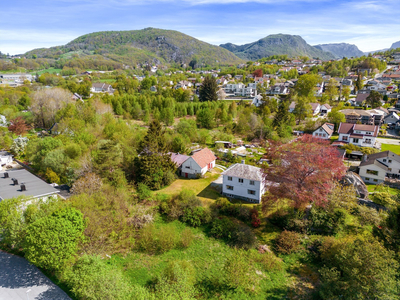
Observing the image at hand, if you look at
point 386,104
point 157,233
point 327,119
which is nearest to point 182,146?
point 157,233

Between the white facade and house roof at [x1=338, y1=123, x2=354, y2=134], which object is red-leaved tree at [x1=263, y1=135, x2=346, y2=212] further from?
house roof at [x1=338, y1=123, x2=354, y2=134]

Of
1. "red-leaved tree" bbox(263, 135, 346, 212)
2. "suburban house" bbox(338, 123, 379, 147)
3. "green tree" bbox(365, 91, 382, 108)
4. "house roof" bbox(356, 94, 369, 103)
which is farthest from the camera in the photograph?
"house roof" bbox(356, 94, 369, 103)

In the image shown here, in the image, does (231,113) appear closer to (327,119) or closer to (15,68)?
(327,119)

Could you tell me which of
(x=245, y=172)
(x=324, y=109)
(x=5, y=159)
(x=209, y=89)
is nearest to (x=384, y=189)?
(x=245, y=172)

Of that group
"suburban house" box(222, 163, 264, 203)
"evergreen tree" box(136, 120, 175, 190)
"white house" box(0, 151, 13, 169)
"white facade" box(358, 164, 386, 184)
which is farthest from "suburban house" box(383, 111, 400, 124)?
"white house" box(0, 151, 13, 169)

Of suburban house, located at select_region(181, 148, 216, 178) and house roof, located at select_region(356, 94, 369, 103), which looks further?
house roof, located at select_region(356, 94, 369, 103)

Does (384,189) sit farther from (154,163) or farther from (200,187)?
(154,163)
